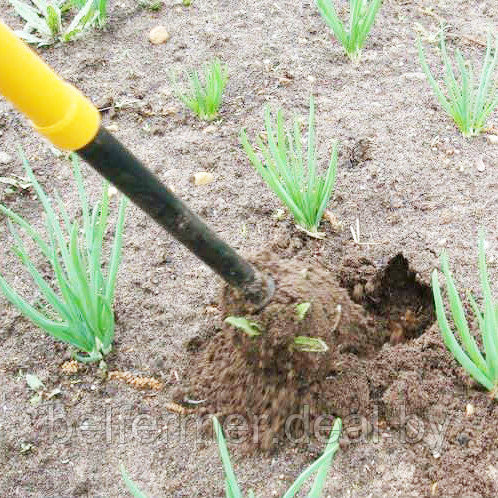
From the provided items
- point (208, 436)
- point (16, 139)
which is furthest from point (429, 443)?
point (16, 139)

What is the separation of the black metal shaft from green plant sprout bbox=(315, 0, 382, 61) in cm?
119

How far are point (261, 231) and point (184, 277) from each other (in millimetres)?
256

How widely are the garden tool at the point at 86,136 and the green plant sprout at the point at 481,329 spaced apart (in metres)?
0.43

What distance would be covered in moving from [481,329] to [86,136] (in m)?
0.88

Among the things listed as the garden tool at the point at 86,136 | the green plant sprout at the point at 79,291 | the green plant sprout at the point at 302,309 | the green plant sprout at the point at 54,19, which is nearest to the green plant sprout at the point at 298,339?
the green plant sprout at the point at 302,309

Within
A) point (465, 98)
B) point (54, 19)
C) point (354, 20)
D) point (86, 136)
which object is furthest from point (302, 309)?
point (54, 19)

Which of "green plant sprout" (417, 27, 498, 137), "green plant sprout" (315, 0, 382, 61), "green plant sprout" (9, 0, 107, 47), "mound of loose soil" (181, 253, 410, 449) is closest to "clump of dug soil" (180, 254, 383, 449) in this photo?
"mound of loose soil" (181, 253, 410, 449)

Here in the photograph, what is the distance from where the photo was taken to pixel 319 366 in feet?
4.55

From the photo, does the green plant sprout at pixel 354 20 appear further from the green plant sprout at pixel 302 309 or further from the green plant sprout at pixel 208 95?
the green plant sprout at pixel 302 309

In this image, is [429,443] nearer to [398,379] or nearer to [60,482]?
[398,379]

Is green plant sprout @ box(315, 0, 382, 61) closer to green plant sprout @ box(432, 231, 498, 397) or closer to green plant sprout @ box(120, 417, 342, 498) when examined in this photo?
green plant sprout @ box(432, 231, 498, 397)

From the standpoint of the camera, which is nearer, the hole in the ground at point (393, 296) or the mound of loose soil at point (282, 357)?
the mound of loose soil at point (282, 357)

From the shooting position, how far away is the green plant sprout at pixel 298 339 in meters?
1.28

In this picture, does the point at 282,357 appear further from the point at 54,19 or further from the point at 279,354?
the point at 54,19
